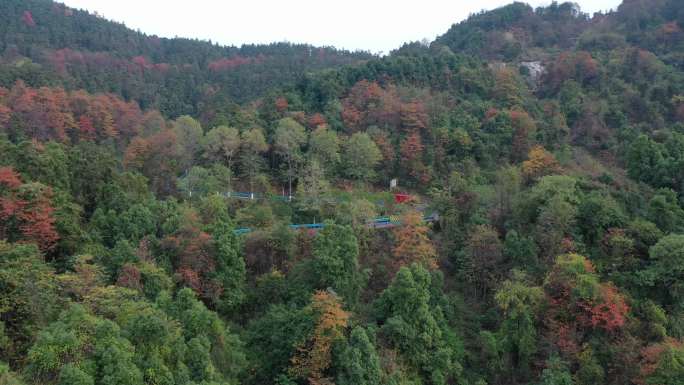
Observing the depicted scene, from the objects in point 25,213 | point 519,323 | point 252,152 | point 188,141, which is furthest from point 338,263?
point 188,141

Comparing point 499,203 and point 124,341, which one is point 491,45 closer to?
point 499,203

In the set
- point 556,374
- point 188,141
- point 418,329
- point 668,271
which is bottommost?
point 556,374

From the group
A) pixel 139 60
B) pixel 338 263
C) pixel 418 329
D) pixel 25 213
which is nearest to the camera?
pixel 418 329

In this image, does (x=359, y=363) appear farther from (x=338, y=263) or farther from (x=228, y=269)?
(x=228, y=269)

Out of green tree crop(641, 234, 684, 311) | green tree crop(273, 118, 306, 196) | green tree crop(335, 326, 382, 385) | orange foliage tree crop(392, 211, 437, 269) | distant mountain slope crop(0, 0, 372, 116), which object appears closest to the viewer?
green tree crop(335, 326, 382, 385)

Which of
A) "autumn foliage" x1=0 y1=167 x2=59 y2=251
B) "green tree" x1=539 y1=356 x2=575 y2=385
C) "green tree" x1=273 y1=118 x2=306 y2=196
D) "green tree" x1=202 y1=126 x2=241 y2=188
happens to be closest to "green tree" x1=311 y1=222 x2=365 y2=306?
"green tree" x1=539 y1=356 x2=575 y2=385

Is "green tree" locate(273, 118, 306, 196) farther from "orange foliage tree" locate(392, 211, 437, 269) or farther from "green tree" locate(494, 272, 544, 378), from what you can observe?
"green tree" locate(494, 272, 544, 378)

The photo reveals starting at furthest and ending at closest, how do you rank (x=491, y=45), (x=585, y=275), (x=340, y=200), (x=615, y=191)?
(x=491, y=45), (x=340, y=200), (x=615, y=191), (x=585, y=275)

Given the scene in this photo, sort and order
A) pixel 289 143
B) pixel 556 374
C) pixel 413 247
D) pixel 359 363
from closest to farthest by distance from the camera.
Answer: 1. pixel 359 363
2. pixel 556 374
3. pixel 413 247
4. pixel 289 143

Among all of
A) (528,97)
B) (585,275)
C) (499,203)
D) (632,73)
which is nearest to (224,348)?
(585,275)
